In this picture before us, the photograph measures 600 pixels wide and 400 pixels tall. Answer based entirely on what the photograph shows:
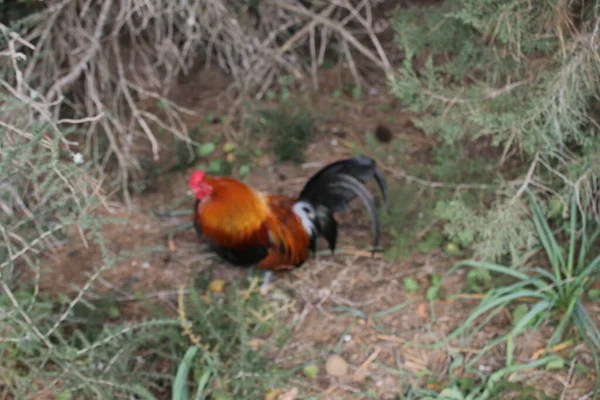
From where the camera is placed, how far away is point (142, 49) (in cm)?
424

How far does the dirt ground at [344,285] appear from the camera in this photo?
272cm

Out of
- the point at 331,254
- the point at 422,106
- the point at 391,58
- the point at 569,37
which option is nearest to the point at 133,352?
the point at 331,254

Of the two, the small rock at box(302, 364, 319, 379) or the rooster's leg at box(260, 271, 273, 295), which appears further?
Result: the rooster's leg at box(260, 271, 273, 295)

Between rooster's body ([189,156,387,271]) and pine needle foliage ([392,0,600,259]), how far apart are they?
0.40m

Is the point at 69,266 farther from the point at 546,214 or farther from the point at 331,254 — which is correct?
the point at 546,214

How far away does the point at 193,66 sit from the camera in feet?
14.6

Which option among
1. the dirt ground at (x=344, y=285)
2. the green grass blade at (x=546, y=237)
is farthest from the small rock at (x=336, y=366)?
the green grass blade at (x=546, y=237)

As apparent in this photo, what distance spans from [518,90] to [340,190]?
90 centimetres

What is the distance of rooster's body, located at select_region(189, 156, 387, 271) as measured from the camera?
10.1ft

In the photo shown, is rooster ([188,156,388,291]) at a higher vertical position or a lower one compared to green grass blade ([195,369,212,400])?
higher

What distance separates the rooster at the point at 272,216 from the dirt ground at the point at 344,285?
17 centimetres

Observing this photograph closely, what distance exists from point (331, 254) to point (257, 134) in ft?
3.28

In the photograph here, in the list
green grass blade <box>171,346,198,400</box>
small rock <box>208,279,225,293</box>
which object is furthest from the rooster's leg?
green grass blade <box>171,346,198,400</box>

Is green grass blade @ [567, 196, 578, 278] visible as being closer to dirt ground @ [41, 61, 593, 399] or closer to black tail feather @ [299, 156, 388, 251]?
dirt ground @ [41, 61, 593, 399]
